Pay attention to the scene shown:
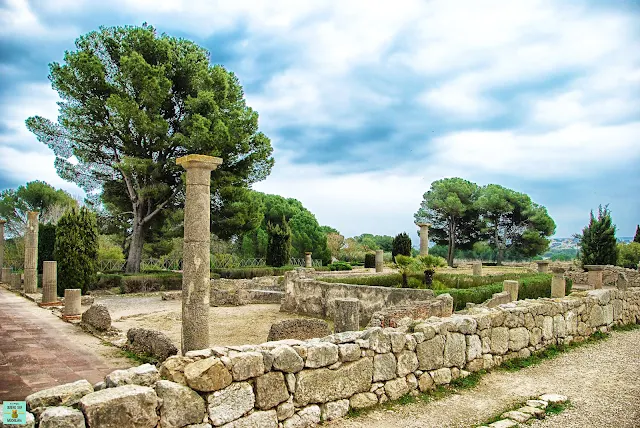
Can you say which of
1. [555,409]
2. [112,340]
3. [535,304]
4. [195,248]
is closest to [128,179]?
[112,340]

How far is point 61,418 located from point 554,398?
5.53 meters

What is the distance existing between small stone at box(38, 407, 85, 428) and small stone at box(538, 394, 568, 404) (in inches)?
206

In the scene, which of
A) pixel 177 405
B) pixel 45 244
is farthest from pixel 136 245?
pixel 177 405

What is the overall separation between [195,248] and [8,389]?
10.7 ft

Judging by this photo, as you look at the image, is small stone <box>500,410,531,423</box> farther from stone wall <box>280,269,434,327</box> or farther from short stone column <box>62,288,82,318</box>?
short stone column <box>62,288,82,318</box>

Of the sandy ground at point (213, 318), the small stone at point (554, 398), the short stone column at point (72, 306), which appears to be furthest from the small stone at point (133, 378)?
the short stone column at point (72, 306)

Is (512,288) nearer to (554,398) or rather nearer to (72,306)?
(554,398)

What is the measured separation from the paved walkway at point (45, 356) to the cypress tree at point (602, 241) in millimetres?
30382

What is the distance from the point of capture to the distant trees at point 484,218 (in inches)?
1886

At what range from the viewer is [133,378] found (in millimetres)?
4445

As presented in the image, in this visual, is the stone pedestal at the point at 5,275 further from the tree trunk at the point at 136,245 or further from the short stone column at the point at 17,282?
the tree trunk at the point at 136,245

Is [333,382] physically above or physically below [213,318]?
above

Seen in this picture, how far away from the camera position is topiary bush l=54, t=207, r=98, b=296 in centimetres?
2030

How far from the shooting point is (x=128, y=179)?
26234mm
